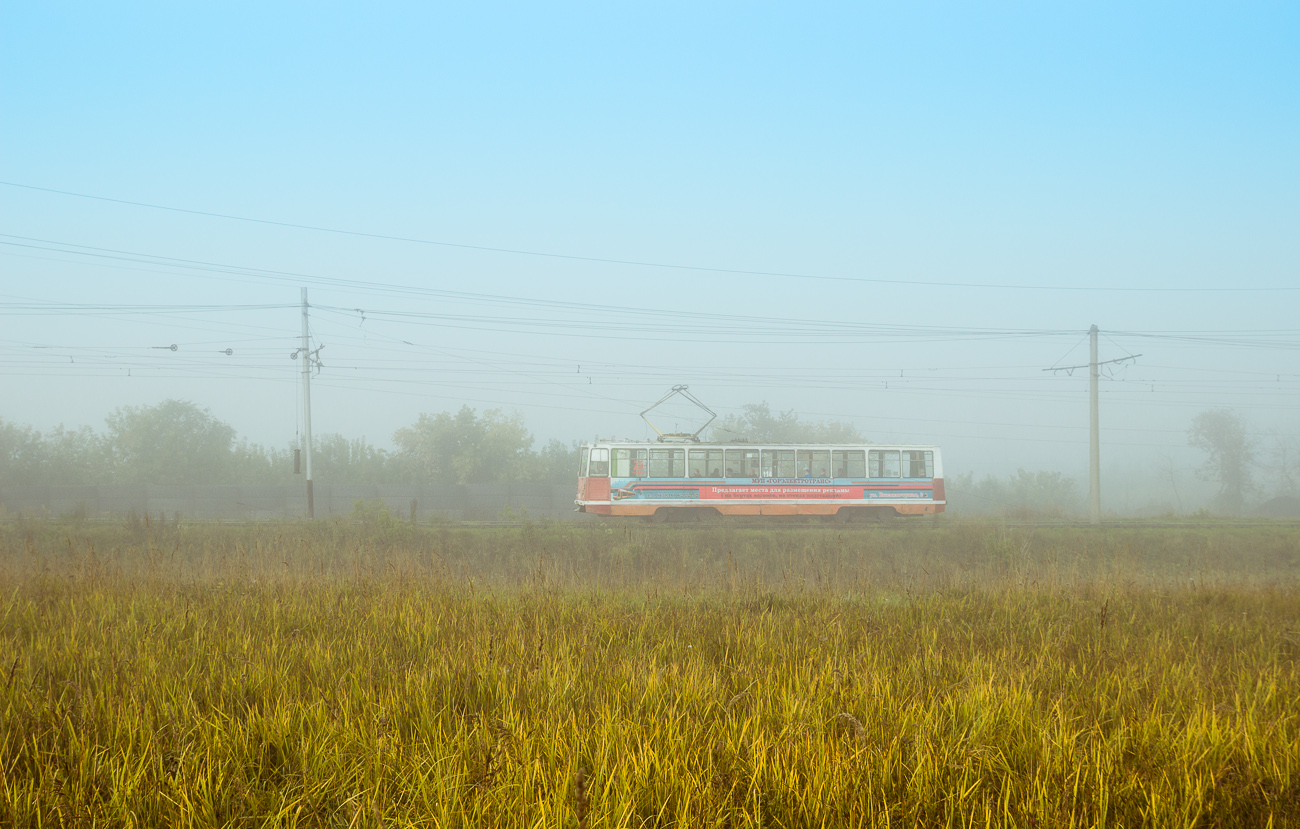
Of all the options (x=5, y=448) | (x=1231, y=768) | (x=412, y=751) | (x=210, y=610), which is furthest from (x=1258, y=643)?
(x=5, y=448)

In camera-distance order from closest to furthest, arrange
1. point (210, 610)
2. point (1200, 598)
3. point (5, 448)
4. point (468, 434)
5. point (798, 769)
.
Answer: point (798, 769), point (210, 610), point (1200, 598), point (5, 448), point (468, 434)

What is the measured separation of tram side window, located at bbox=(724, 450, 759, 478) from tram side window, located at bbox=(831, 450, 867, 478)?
3071 mm

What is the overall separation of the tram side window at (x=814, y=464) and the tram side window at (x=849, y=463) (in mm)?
253

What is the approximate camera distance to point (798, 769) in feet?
10.4

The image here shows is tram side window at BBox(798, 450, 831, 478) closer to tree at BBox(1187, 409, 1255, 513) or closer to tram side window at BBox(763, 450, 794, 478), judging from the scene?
tram side window at BBox(763, 450, 794, 478)

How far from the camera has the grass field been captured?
291cm

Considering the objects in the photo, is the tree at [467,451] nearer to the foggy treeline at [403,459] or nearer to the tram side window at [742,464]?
the foggy treeline at [403,459]

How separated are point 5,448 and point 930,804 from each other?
2627 inches

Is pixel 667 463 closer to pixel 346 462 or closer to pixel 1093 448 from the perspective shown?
pixel 1093 448

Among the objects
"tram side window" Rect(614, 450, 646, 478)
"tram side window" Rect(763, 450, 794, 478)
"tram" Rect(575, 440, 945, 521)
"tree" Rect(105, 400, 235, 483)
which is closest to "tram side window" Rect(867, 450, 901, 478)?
"tram" Rect(575, 440, 945, 521)

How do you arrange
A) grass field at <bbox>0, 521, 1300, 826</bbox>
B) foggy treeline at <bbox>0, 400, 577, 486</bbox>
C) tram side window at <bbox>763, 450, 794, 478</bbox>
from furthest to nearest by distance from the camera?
foggy treeline at <bbox>0, 400, 577, 486</bbox> → tram side window at <bbox>763, 450, 794, 478</bbox> → grass field at <bbox>0, 521, 1300, 826</bbox>

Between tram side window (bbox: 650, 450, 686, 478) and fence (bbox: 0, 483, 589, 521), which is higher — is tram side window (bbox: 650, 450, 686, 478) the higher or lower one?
the higher one

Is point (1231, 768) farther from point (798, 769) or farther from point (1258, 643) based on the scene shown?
point (1258, 643)

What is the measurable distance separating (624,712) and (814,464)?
25.5 metres
